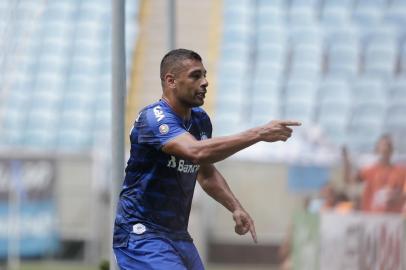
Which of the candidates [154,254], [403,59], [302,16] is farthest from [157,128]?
[302,16]

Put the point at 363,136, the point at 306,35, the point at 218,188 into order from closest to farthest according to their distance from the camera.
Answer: the point at 218,188, the point at 363,136, the point at 306,35

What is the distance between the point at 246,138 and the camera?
5.62 metres

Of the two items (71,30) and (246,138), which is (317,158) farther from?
(246,138)

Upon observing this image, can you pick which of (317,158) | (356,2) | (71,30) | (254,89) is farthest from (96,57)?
(317,158)

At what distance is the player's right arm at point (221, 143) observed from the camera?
18.2ft

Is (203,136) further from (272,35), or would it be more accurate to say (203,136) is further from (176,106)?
(272,35)

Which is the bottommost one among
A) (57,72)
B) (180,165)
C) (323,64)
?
(180,165)

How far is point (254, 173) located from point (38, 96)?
311 inches

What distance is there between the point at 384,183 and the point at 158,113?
6.82 metres

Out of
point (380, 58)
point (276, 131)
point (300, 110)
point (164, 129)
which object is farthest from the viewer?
point (380, 58)

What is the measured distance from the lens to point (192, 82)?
6.17m

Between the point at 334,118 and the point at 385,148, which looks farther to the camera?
the point at 334,118

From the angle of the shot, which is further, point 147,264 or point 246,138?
point 147,264

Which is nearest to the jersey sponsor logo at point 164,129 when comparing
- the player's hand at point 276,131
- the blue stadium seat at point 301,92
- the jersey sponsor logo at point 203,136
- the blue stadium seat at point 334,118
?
the jersey sponsor logo at point 203,136
